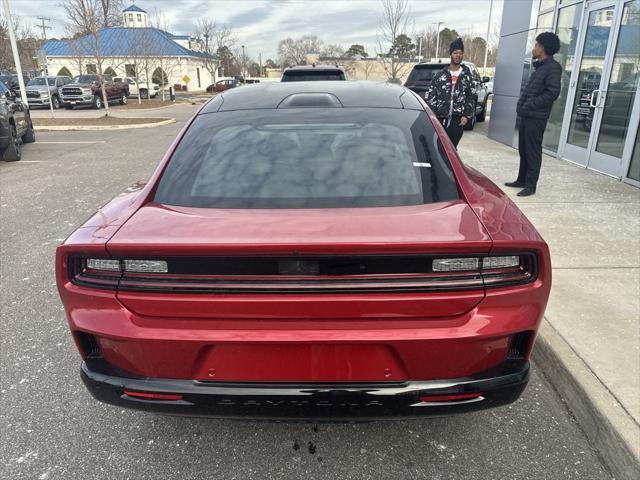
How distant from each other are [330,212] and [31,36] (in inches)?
2672

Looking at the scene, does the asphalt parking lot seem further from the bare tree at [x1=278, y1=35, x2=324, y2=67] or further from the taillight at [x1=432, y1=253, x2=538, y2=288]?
the bare tree at [x1=278, y1=35, x2=324, y2=67]

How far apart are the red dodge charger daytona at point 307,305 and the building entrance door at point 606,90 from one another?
22.4 ft

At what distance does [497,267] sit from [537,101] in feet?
16.9

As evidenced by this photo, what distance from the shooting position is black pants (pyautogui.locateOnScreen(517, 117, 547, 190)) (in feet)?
20.7

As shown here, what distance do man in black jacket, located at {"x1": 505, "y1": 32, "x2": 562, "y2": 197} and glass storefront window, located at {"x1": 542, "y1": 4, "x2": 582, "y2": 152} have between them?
3.52 meters

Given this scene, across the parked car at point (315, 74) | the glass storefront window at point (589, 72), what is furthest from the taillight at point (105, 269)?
the parked car at point (315, 74)

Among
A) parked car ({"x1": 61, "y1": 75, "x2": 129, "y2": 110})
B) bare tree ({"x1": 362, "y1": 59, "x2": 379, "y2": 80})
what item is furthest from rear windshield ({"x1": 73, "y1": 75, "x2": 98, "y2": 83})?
bare tree ({"x1": 362, "y1": 59, "x2": 379, "y2": 80})

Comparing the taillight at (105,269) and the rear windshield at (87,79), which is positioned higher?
the rear windshield at (87,79)

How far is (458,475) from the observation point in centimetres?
218

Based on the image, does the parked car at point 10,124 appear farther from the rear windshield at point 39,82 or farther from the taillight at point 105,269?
the rear windshield at point 39,82

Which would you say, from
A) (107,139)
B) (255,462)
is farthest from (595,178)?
(107,139)

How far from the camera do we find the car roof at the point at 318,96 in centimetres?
268

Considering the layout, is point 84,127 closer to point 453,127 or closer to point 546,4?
point 453,127

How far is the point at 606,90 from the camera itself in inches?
313
